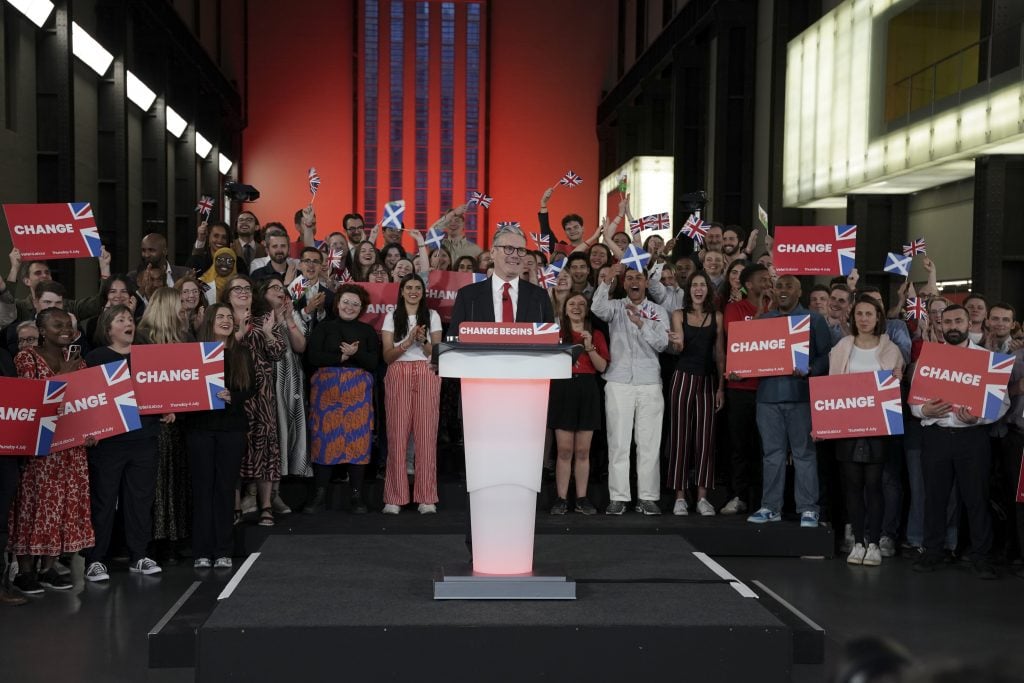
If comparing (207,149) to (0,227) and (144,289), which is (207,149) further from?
(144,289)

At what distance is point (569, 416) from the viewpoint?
7344mm

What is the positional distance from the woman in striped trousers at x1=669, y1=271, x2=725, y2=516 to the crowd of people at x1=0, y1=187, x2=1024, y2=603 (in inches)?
0.6

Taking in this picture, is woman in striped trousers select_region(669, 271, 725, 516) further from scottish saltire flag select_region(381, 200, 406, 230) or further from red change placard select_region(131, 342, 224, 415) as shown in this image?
red change placard select_region(131, 342, 224, 415)

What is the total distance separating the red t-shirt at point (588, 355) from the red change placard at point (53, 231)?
327 cm

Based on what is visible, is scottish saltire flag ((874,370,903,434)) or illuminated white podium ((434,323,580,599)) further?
scottish saltire flag ((874,370,903,434))

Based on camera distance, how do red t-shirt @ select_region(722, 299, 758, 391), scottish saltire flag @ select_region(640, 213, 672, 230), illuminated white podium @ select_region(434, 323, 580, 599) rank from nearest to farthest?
1. illuminated white podium @ select_region(434, 323, 580, 599)
2. red t-shirt @ select_region(722, 299, 758, 391)
3. scottish saltire flag @ select_region(640, 213, 672, 230)

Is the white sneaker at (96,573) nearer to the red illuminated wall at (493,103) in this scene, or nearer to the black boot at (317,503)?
the black boot at (317,503)

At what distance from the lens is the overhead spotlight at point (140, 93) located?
16.1 metres

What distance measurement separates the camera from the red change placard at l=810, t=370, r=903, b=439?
6723mm

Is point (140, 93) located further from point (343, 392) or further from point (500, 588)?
point (500, 588)

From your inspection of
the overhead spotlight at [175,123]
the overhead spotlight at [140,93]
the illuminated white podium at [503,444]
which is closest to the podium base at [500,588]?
the illuminated white podium at [503,444]

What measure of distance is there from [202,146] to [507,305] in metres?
17.2

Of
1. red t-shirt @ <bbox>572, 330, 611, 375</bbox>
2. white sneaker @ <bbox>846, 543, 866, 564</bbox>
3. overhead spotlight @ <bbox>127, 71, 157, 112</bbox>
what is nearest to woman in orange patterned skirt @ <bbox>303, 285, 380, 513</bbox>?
red t-shirt @ <bbox>572, 330, 611, 375</bbox>

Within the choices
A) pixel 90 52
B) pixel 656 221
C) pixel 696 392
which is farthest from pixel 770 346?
pixel 90 52
